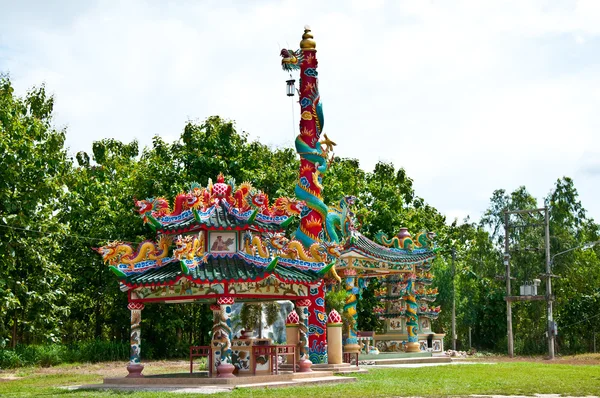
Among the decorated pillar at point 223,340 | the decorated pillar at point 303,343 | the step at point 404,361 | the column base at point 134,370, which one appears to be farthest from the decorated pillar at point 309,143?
the column base at point 134,370

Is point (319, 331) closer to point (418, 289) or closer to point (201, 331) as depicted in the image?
point (418, 289)

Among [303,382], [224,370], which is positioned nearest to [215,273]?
[224,370]

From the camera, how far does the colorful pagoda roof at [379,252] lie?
30823 mm

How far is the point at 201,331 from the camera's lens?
42438 millimetres

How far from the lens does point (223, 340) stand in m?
20.9

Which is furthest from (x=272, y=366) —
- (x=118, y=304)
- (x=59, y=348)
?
(x=118, y=304)

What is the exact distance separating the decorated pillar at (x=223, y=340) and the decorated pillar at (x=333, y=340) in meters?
5.85

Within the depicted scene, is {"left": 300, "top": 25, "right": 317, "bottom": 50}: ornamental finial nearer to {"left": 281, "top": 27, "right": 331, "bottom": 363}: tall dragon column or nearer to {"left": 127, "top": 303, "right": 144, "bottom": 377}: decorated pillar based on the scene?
{"left": 281, "top": 27, "right": 331, "bottom": 363}: tall dragon column

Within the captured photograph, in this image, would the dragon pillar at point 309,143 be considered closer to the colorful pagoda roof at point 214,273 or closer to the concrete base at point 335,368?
the concrete base at point 335,368

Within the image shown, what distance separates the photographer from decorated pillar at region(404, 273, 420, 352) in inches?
1415

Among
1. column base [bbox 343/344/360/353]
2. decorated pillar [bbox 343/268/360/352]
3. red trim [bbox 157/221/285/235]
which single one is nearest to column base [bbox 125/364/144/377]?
red trim [bbox 157/221/285/235]

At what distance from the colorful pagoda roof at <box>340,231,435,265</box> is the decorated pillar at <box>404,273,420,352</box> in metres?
1.38

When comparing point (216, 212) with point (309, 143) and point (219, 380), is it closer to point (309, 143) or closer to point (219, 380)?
point (219, 380)

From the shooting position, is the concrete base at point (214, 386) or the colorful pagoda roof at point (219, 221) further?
the colorful pagoda roof at point (219, 221)
